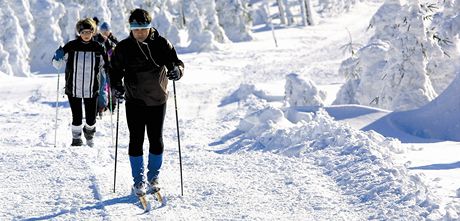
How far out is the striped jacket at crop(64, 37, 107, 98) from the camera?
9.59m

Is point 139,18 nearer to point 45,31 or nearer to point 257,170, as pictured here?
point 257,170

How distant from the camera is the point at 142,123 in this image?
666 centimetres

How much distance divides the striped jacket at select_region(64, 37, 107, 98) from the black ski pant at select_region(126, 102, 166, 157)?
10.5 ft

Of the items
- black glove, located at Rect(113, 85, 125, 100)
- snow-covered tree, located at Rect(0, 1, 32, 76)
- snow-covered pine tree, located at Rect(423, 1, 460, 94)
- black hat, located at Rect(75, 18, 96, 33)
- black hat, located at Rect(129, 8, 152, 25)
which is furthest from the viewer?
snow-covered tree, located at Rect(0, 1, 32, 76)

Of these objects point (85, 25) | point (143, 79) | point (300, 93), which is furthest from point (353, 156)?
point (300, 93)

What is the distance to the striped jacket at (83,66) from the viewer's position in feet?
31.4

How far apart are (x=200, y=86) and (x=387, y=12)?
6.82 meters

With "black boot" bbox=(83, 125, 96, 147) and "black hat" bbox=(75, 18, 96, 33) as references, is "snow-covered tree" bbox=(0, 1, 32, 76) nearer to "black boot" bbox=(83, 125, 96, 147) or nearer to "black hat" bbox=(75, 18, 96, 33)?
"black boot" bbox=(83, 125, 96, 147)

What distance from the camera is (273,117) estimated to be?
12.8 metres

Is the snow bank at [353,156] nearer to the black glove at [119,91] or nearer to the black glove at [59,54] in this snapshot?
the black glove at [119,91]

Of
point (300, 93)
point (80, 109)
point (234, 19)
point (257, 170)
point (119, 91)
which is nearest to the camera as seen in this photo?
point (119, 91)

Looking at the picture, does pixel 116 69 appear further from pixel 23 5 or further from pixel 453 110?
pixel 23 5

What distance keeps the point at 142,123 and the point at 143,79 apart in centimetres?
44

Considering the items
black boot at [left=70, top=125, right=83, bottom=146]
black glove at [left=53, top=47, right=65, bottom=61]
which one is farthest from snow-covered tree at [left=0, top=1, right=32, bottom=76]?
black glove at [left=53, top=47, right=65, bottom=61]
